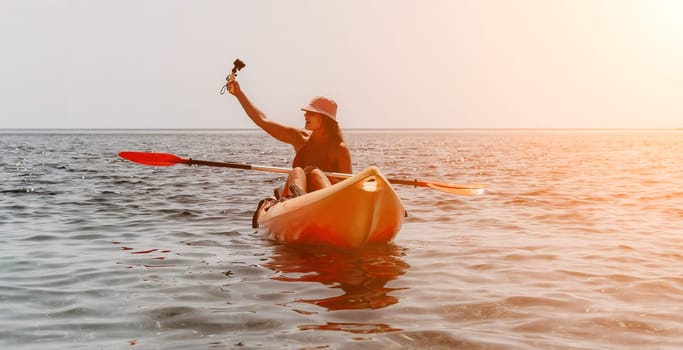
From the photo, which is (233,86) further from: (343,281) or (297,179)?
(343,281)

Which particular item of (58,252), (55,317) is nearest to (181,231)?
(58,252)

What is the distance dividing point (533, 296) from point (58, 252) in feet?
18.1

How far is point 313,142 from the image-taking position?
10.3m

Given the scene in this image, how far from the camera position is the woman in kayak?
31.9 ft

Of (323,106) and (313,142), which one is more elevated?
(323,106)

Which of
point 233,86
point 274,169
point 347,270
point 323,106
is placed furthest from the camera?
point 274,169

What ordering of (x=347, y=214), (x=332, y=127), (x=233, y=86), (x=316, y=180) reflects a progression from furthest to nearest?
(x=233, y=86)
(x=332, y=127)
(x=316, y=180)
(x=347, y=214)

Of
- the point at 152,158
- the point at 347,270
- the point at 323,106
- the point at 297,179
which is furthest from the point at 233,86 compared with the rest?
the point at 347,270

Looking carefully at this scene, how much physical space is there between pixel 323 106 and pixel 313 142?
632mm

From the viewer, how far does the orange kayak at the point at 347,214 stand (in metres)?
8.44

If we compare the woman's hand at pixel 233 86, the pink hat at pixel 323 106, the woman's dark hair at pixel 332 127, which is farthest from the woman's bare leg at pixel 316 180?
the woman's hand at pixel 233 86

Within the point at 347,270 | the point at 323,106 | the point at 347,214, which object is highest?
the point at 323,106

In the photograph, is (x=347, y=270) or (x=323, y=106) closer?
(x=347, y=270)

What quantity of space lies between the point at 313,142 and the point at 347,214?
6.50 feet
